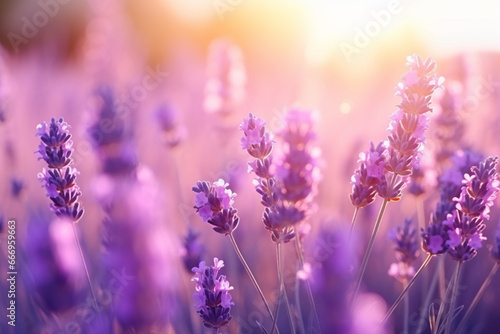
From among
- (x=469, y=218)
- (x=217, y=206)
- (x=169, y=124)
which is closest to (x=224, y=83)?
(x=169, y=124)

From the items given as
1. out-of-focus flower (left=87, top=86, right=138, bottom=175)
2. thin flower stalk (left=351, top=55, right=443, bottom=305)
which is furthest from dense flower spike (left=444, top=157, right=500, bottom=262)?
out-of-focus flower (left=87, top=86, right=138, bottom=175)

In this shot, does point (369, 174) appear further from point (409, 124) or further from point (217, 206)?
point (217, 206)

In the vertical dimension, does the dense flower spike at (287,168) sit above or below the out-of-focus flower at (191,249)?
above

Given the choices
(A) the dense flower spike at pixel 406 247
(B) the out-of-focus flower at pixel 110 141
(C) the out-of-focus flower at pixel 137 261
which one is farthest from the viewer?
(B) the out-of-focus flower at pixel 110 141

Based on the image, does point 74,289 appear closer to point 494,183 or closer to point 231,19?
point 494,183

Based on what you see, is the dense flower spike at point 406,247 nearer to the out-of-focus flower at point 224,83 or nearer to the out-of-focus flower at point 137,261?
the out-of-focus flower at point 137,261

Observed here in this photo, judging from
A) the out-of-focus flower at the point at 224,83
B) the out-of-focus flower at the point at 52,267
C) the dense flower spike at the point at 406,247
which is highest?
the out-of-focus flower at the point at 224,83

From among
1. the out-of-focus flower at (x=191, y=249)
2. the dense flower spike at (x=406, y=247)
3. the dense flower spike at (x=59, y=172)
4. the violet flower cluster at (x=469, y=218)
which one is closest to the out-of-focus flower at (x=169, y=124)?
the out-of-focus flower at (x=191, y=249)

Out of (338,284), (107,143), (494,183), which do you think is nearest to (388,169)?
(494,183)
